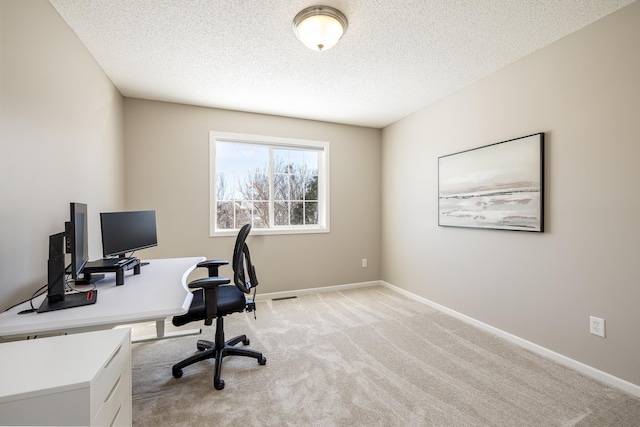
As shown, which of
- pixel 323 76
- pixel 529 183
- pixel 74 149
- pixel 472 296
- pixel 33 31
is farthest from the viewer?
pixel 472 296

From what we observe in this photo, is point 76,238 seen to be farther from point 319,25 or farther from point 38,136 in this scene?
point 319,25

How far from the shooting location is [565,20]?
2.00 meters

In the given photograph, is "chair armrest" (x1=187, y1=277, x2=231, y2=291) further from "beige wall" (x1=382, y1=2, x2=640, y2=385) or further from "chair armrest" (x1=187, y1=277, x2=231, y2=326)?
"beige wall" (x1=382, y1=2, x2=640, y2=385)

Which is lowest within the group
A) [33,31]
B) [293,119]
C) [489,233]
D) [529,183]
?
[489,233]

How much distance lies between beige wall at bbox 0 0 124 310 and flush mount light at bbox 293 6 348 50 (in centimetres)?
160

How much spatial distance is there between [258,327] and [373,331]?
1.19 meters

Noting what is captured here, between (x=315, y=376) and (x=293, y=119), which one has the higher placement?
(x=293, y=119)

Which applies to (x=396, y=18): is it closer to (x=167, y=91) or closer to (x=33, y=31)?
(x=33, y=31)

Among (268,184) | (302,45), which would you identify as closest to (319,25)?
(302,45)

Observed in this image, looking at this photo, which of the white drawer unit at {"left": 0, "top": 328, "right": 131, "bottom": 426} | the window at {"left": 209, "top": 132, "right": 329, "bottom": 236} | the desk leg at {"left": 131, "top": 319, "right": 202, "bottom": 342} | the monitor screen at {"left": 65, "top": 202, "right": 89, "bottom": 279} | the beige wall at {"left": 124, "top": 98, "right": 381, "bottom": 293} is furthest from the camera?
the window at {"left": 209, "top": 132, "right": 329, "bottom": 236}

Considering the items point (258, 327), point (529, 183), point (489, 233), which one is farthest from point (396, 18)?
point (258, 327)

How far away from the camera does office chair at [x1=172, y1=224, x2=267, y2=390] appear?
74.7 inches

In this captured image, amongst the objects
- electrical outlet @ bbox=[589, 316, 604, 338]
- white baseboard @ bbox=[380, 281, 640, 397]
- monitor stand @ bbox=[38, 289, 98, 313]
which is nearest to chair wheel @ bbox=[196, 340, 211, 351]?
monitor stand @ bbox=[38, 289, 98, 313]

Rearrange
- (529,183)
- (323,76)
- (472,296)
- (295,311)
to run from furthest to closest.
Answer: (295,311), (472,296), (323,76), (529,183)
